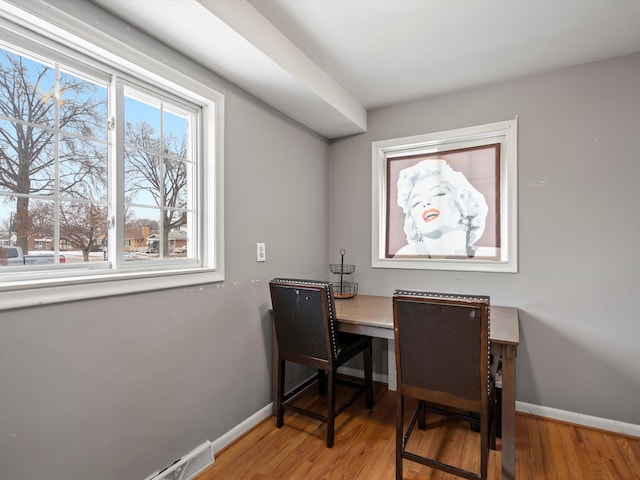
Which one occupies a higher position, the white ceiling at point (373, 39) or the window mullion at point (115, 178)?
the white ceiling at point (373, 39)

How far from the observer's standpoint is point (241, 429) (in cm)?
198

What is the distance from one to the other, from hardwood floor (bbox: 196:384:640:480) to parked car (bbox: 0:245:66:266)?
4.17ft

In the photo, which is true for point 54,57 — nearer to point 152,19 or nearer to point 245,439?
point 152,19

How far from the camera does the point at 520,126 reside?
226cm

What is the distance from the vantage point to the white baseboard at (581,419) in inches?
77.5

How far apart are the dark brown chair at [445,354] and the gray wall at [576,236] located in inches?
41.8

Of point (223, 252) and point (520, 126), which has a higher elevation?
point (520, 126)

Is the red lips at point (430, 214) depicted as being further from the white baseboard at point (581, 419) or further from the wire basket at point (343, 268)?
the white baseboard at point (581, 419)

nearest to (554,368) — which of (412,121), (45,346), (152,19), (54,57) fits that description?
(412,121)

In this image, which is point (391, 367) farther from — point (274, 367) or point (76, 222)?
point (76, 222)

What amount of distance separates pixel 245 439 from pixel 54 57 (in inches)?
83.9

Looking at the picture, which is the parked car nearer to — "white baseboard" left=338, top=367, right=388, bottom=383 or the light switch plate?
the light switch plate

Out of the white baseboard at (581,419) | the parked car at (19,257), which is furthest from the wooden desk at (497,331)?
the parked car at (19,257)

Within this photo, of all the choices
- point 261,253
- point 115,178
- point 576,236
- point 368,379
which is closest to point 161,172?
point 115,178
